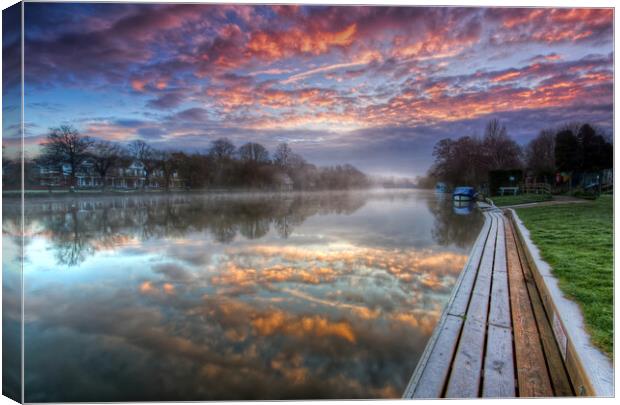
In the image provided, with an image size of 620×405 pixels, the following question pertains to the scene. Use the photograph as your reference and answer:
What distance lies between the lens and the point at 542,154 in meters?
3.26

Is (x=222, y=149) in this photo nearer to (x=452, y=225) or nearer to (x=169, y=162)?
(x=169, y=162)

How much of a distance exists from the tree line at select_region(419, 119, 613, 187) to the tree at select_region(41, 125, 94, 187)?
3.67 metres

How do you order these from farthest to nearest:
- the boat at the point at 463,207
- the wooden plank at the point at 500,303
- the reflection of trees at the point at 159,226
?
the boat at the point at 463,207
the reflection of trees at the point at 159,226
the wooden plank at the point at 500,303

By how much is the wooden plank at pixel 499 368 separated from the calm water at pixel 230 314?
41 centimetres

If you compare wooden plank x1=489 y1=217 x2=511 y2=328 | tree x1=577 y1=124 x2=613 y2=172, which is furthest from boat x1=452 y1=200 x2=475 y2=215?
tree x1=577 y1=124 x2=613 y2=172

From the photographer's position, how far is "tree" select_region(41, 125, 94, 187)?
2752mm

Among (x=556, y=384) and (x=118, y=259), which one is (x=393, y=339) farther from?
(x=118, y=259)

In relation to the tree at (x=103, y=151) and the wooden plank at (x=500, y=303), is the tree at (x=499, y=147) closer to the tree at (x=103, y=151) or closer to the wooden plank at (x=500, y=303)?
the wooden plank at (x=500, y=303)

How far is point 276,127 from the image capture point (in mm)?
3432

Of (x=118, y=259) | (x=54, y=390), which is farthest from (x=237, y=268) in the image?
(x=54, y=390)

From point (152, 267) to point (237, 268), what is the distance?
983 mm

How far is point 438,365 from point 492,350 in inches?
13.1

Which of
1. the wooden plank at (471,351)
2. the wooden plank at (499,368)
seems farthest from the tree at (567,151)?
the wooden plank at (499,368)

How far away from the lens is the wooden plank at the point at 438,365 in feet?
4.56
